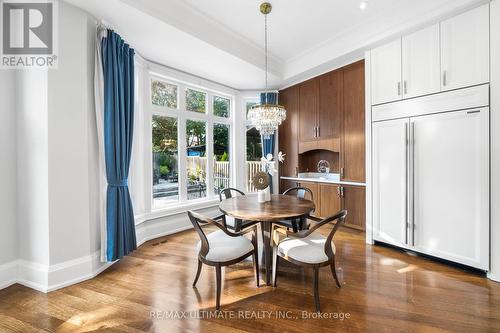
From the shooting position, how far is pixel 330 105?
4.25m

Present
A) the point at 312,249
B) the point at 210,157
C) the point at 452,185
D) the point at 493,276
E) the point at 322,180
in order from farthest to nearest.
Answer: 1. the point at 210,157
2. the point at 322,180
3. the point at 452,185
4. the point at 493,276
5. the point at 312,249

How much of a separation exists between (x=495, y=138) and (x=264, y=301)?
2.89 m

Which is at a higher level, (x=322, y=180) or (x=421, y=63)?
(x=421, y=63)

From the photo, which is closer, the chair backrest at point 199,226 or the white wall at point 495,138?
the chair backrest at point 199,226

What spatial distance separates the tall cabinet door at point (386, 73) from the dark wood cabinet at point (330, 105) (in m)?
0.75

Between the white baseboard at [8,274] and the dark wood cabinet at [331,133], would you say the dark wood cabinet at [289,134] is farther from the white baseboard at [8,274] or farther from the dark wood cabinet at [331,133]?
the white baseboard at [8,274]

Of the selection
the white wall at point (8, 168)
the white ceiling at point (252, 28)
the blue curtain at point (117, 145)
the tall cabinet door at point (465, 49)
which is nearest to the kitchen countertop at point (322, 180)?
the tall cabinet door at point (465, 49)

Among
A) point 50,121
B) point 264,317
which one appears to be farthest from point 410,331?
point 50,121

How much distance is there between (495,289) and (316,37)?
3852mm

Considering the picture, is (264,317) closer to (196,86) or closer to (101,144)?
(101,144)

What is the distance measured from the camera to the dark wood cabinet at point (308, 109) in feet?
14.9

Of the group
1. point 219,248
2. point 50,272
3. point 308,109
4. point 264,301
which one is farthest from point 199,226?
point 308,109

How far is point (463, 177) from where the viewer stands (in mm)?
2521

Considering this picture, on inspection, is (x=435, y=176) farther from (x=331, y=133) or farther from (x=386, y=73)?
(x=331, y=133)
